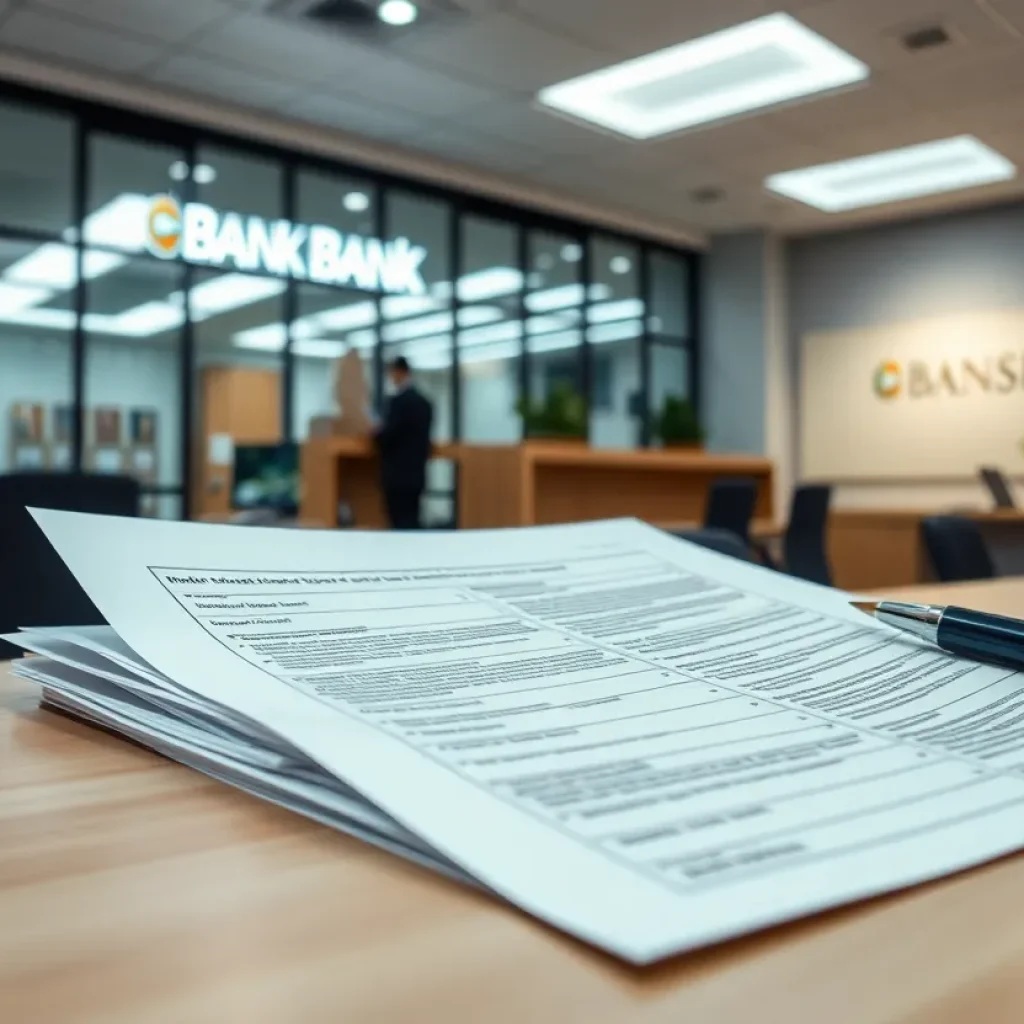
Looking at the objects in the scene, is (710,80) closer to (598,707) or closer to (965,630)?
(965,630)

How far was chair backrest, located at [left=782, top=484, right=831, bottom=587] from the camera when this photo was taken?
5.30 metres

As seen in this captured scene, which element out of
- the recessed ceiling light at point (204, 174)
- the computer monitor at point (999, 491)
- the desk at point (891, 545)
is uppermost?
the recessed ceiling light at point (204, 174)

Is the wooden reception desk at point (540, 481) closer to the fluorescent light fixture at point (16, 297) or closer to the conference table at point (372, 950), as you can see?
the fluorescent light fixture at point (16, 297)

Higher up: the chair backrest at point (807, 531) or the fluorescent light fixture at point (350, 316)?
the fluorescent light fixture at point (350, 316)

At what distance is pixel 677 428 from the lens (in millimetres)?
6559

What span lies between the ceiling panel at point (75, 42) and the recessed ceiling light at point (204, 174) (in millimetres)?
750

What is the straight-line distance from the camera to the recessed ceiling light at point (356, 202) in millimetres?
6750

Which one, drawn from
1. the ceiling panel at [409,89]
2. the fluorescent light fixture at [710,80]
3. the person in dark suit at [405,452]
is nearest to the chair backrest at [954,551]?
the fluorescent light fixture at [710,80]

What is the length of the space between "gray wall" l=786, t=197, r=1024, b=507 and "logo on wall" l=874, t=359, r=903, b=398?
361 millimetres

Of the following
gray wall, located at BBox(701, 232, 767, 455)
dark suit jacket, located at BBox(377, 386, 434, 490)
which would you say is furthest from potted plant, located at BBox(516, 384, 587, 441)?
gray wall, located at BBox(701, 232, 767, 455)

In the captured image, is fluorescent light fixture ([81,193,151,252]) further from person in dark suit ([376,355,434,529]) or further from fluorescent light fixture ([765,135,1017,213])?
fluorescent light fixture ([765,135,1017,213])

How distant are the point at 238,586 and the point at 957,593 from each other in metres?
0.84

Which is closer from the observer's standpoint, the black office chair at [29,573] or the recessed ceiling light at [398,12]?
the black office chair at [29,573]

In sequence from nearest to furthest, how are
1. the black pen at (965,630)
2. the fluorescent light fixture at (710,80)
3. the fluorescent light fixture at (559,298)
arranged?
the black pen at (965,630)
the fluorescent light fixture at (710,80)
the fluorescent light fixture at (559,298)
